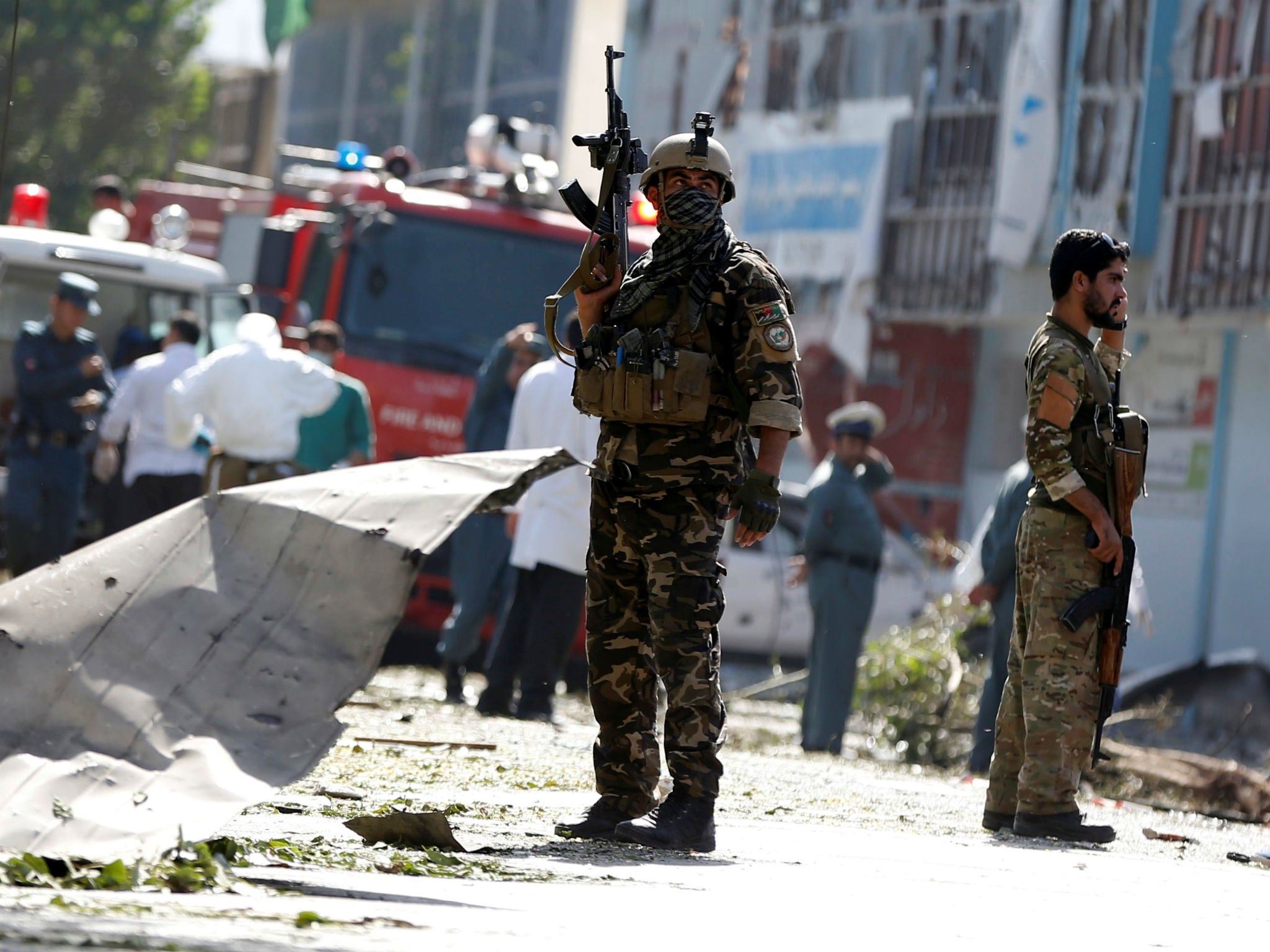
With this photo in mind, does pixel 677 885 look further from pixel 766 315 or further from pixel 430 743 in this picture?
pixel 430 743

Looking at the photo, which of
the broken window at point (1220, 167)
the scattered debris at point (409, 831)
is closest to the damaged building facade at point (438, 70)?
the broken window at point (1220, 167)

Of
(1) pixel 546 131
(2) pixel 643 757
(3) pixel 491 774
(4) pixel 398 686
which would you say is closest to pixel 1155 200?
(1) pixel 546 131

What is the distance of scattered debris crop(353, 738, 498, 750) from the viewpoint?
788cm

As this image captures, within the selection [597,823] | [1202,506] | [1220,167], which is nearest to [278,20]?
[1220,167]

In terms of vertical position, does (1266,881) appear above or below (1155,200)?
below

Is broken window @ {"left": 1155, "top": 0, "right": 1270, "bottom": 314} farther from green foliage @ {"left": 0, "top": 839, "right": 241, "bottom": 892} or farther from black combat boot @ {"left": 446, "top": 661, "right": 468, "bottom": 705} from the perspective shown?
green foliage @ {"left": 0, "top": 839, "right": 241, "bottom": 892}

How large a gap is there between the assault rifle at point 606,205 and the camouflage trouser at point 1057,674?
1.60 m

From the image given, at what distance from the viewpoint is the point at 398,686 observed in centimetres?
1169

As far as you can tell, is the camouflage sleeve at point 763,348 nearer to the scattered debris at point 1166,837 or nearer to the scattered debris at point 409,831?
the scattered debris at point 409,831

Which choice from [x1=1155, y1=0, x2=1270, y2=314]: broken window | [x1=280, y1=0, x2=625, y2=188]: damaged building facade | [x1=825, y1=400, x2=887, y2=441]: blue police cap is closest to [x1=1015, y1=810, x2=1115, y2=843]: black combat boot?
[x1=825, y1=400, x2=887, y2=441]: blue police cap

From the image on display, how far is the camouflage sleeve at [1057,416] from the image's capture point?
20.5 ft

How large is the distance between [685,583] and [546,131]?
9289mm

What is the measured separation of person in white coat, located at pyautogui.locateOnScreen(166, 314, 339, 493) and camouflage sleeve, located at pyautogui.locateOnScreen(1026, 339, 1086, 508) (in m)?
4.85

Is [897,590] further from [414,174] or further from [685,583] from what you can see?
[685,583]
